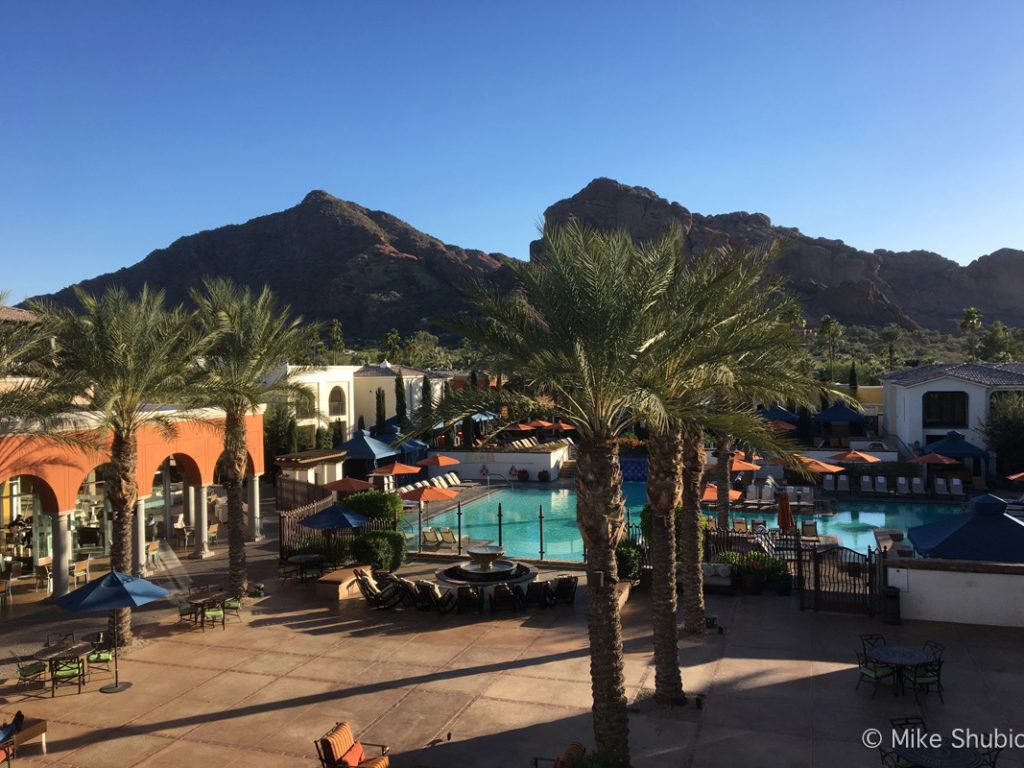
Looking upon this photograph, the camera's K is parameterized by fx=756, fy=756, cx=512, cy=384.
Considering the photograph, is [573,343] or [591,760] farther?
[573,343]

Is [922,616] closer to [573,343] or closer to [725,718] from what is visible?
[725,718]

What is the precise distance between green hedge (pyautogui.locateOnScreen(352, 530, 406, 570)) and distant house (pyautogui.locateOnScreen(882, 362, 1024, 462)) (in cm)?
2805

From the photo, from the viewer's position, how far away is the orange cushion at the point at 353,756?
8.27 metres

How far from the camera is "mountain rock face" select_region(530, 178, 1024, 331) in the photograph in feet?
422

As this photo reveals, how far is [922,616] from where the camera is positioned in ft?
46.4

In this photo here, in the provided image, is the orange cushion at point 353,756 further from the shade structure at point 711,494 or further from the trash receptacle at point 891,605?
the shade structure at point 711,494

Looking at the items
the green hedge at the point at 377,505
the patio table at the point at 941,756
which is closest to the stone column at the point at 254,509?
the green hedge at the point at 377,505

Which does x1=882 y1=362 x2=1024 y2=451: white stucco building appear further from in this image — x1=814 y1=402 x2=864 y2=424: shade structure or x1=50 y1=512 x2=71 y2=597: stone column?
x1=50 y1=512 x2=71 y2=597: stone column

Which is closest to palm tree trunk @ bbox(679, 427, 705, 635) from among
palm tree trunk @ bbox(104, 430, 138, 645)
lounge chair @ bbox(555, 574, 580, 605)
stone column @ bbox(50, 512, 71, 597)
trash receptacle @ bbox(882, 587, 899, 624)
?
lounge chair @ bbox(555, 574, 580, 605)

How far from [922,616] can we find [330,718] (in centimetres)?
1085

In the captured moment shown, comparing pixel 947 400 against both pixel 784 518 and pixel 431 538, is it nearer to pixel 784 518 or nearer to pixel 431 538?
pixel 784 518

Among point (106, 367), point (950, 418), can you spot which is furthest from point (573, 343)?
point (950, 418)

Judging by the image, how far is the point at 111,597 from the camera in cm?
1177

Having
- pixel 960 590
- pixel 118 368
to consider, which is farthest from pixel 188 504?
pixel 960 590
